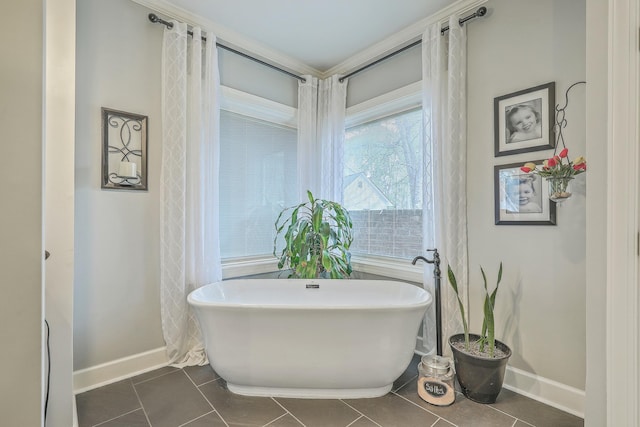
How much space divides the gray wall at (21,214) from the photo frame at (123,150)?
1284 mm

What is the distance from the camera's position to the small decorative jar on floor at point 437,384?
1.77 m

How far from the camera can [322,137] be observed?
3.08 metres

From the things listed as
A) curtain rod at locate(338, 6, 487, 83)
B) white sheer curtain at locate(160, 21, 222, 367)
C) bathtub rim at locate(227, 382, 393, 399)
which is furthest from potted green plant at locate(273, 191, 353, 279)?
curtain rod at locate(338, 6, 487, 83)

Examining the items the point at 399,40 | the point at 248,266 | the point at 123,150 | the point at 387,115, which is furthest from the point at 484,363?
the point at 123,150

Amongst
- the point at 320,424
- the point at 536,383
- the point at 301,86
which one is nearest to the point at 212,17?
the point at 301,86

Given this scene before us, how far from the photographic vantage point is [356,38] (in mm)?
2627

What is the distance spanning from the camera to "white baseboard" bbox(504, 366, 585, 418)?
1668 mm

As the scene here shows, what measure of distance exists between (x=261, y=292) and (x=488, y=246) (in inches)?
70.4

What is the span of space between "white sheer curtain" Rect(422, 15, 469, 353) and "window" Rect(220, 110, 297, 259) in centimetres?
153

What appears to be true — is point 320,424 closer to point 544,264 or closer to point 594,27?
point 544,264

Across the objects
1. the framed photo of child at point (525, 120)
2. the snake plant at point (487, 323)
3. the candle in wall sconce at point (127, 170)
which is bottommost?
the snake plant at point (487, 323)

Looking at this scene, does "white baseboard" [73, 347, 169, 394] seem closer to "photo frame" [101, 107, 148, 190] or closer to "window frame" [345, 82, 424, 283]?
"photo frame" [101, 107, 148, 190]

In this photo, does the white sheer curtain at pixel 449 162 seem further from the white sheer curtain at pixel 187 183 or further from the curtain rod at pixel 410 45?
the white sheer curtain at pixel 187 183

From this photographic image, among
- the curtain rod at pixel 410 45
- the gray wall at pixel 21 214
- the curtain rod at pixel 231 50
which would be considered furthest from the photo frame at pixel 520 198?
the gray wall at pixel 21 214
